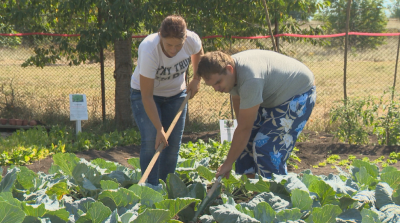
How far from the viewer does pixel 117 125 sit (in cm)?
685

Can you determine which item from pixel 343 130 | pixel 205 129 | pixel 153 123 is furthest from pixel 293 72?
pixel 205 129

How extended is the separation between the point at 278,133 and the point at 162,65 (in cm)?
95

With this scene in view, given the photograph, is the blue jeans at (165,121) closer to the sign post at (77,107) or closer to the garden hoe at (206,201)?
the garden hoe at (206,201)

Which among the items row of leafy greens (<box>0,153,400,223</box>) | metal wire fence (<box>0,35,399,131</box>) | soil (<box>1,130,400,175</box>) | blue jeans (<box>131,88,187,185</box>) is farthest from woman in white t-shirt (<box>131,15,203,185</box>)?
metal wire fence (<box>0,35,399,131</box>)

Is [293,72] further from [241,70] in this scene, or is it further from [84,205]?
[84,205]

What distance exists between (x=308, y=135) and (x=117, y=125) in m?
3.07

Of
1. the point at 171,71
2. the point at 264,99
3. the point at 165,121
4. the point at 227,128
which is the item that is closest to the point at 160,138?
the point at 165,121

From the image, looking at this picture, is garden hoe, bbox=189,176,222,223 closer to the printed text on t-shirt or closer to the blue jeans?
the blue jeans

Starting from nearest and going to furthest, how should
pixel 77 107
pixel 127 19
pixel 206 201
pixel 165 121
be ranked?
pixel 206 201 < pixel 165 121 < pixel 127 19 < pixel 77 107

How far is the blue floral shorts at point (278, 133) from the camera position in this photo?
2.90m

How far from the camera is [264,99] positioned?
2.90 meters

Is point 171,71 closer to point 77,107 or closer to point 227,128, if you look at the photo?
point 227,128

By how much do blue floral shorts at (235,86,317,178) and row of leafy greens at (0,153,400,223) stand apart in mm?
227

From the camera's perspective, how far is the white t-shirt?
2.79 meters
